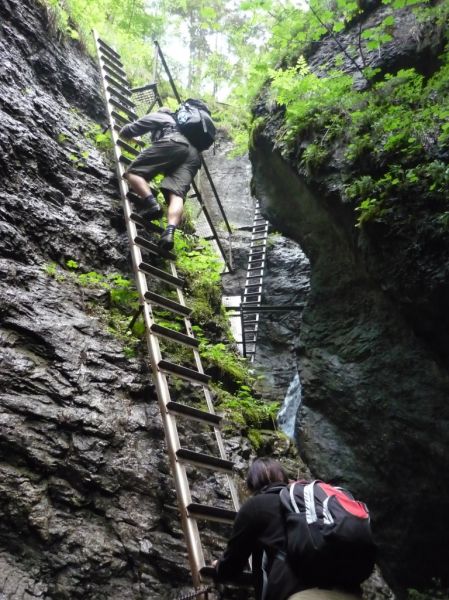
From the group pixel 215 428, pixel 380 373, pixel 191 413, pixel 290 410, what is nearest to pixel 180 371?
pixel 191 413

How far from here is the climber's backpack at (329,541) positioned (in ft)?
7.81

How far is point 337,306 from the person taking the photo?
771 cm

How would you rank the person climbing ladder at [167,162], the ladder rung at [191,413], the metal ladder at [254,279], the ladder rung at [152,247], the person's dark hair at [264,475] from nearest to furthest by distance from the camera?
the person's dark hair at [264,475] → the ladder rung at [191,413] → the ladder rung at [152,247] → the person climbing ladder at [167,162] → the metal ladder at [254,279]

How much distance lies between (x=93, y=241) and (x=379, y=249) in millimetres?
3535

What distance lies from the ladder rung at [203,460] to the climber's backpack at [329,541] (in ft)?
4.50

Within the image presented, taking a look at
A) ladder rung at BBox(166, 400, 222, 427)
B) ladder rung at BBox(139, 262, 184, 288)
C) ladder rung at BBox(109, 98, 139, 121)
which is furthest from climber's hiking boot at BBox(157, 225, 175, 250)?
ladder rung at BBox(109, 98, 139, 121)

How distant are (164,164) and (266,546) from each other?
→ 203 inches

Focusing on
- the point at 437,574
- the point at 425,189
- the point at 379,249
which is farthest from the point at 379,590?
the point at 425,189

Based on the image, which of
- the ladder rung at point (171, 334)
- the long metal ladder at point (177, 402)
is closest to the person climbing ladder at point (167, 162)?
the long metal ladder at point (177, 402)

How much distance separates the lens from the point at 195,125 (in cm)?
679

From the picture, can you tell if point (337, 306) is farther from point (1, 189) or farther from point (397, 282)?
point (1, 189)

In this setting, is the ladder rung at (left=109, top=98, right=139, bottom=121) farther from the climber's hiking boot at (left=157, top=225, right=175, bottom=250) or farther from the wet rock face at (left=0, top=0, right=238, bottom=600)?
the climber's hiking boot at (left=157, top=225, right=175, bottom=250)

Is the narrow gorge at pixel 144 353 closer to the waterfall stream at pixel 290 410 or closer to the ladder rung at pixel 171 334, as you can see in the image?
the waterfall stream at pixel 290 410

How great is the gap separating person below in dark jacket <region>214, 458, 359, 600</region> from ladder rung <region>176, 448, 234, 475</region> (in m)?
0.87
